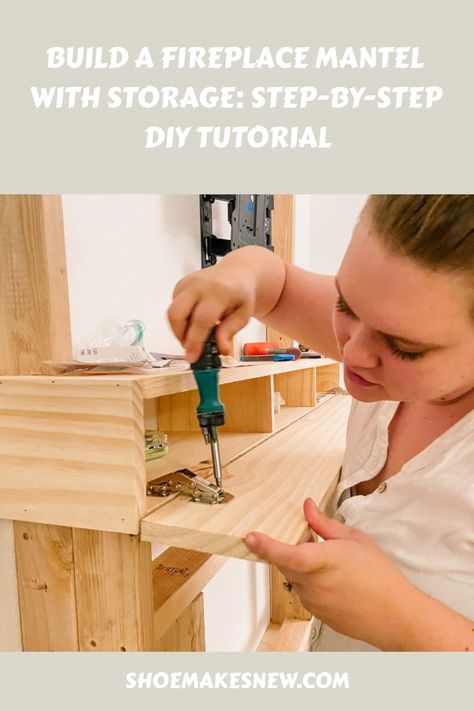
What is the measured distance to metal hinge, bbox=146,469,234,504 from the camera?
0.46 m

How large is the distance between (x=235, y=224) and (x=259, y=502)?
2.22 ft

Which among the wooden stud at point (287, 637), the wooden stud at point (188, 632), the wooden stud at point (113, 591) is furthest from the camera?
the wooden stud at point (287, 637)

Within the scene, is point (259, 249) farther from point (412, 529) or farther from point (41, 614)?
point (41, 614)

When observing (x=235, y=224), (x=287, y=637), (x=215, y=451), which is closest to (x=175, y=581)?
(x=215, y=451)

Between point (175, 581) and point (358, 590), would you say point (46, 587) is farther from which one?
point (358, 590)

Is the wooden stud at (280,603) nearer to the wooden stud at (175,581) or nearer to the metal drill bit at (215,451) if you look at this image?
the wooden stud at (175,581)

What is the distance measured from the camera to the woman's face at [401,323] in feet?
1.16

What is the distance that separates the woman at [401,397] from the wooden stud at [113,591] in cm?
15

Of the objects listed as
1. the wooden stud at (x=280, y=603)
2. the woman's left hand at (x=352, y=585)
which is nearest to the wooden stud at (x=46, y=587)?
the woman's left hand at (x=352, y=585)

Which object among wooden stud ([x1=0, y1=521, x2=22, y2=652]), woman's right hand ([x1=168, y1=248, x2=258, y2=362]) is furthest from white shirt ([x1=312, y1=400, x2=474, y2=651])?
wooden stud ([x1=0, y1=521, x2=22, y2=652])

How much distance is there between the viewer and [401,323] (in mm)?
364

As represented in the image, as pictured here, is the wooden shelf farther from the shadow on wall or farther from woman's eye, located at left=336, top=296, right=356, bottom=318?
the shadow on wall

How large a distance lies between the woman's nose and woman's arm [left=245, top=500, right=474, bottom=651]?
0.51 feet

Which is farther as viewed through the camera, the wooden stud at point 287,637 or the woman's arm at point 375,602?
the wooden stud at point 287,637
